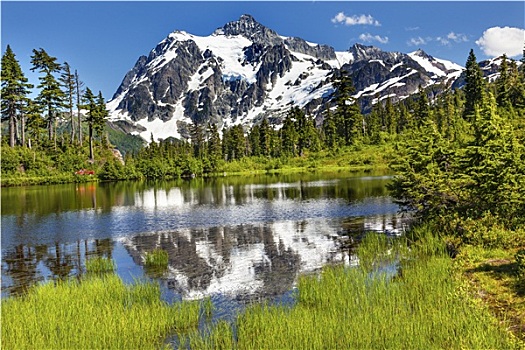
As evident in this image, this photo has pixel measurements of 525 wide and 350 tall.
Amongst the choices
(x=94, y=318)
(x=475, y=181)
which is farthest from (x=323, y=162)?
(x=94, y=318)

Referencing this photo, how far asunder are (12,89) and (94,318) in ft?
→ 279

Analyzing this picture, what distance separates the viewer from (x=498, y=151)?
62.3ft

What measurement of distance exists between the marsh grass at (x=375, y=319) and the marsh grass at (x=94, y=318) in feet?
5.46

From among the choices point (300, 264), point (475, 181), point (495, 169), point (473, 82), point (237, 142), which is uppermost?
point (473, 82)

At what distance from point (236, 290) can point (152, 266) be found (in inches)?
254

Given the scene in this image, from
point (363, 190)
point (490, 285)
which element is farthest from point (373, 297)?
point (363, 190)

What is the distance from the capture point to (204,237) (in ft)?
90.9

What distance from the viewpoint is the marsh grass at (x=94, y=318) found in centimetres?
1010

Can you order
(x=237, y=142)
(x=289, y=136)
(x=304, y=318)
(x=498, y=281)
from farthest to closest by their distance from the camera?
(x=237, y=142) < (x=289, y=136) < (x=498, y=281) < (x=304, y=318)

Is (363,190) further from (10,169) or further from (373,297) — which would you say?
(10,169)

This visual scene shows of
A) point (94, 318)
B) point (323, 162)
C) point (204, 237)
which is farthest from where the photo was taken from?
point (323, 162)

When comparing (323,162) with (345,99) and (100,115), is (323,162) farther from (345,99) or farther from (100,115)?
(100,115)

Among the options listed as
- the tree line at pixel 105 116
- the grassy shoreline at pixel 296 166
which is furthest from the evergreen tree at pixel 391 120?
the grassy shoreline at pixel 296 166

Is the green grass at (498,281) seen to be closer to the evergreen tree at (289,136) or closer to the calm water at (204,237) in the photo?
the calm water at (204,237)
